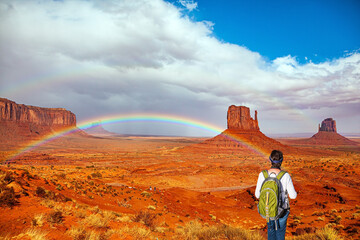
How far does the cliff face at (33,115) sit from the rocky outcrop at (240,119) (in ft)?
458

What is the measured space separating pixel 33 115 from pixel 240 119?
15341 cm

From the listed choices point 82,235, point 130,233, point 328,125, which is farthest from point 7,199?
point 328,125

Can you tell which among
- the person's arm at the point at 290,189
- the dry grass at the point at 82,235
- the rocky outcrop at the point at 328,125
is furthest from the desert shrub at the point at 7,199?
the rocky outcrop at the point at 328,125

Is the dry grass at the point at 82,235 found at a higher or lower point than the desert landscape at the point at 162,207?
higher

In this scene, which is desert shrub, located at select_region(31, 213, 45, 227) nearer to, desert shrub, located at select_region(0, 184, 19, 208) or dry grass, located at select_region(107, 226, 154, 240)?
desert shrub, located at select_region(0, 184, 19, 208)

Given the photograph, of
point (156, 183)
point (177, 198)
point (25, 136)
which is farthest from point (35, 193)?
point (25, 136)

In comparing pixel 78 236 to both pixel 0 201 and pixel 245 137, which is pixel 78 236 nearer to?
pixel 0 201

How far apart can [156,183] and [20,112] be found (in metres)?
155

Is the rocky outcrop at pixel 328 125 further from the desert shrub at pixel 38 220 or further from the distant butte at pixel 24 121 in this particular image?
the distant butte at pixel 24 121

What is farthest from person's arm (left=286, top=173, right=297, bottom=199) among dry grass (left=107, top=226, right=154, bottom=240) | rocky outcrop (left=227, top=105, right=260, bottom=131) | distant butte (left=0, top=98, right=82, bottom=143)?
distant butte (left=0, top=98, right=82, bottom=143)

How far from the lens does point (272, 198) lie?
3.42 m

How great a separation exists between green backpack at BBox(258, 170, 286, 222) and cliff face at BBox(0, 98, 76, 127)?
165459 mm

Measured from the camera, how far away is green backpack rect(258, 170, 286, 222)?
3418 millimetres

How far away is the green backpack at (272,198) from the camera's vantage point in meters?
3.42
